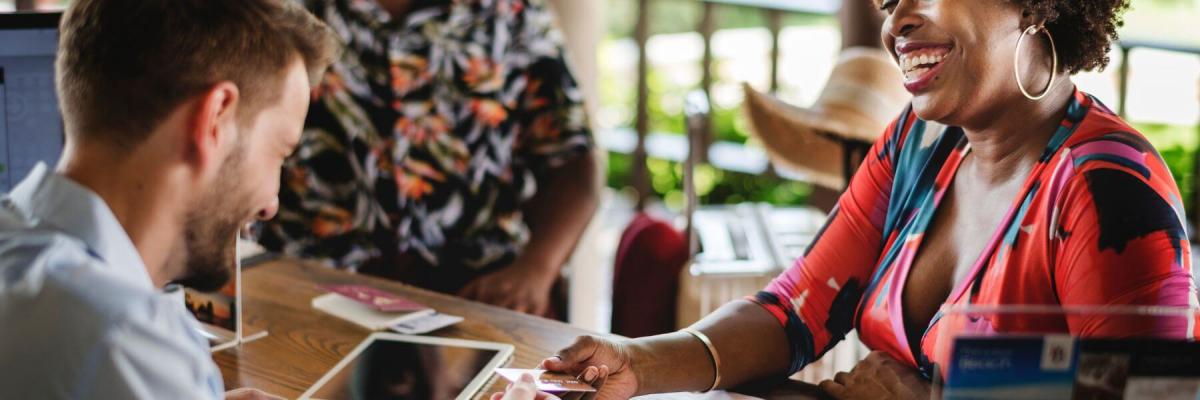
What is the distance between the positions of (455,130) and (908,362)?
50.2 inches

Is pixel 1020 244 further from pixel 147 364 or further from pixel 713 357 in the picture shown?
pixel 147 364

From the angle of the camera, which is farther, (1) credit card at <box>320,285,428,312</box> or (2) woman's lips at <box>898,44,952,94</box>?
(1) credit card at <box>320,285,428,312</box>

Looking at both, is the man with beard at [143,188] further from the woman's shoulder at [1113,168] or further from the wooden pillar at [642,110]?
the wooden pillar at [642,110]

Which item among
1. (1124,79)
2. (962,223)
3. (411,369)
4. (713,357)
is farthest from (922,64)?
(1124,79)

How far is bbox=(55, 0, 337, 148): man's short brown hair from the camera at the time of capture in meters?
1.09

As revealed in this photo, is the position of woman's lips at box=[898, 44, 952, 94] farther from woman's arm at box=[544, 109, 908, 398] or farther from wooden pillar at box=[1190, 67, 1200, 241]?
wooden pillar at box=[1190, 67, 1200, 241]

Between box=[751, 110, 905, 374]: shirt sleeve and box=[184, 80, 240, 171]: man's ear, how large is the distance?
0.94 m

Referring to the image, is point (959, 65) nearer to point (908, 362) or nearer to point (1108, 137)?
point (1108, 137)

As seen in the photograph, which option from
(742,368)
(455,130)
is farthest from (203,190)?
(455,130)

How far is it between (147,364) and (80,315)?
7 centimetres

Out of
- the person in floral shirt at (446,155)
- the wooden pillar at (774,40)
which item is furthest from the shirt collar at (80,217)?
the wooden pillar at (774,40)

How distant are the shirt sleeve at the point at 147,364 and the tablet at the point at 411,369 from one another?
0.45 m

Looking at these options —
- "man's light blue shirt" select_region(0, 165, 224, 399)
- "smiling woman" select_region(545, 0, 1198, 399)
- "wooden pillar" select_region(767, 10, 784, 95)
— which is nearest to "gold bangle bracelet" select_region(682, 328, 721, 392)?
"smiling woman" select_region(545, 0, 1198, 399)

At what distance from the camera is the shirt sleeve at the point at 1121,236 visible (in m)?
1.25
